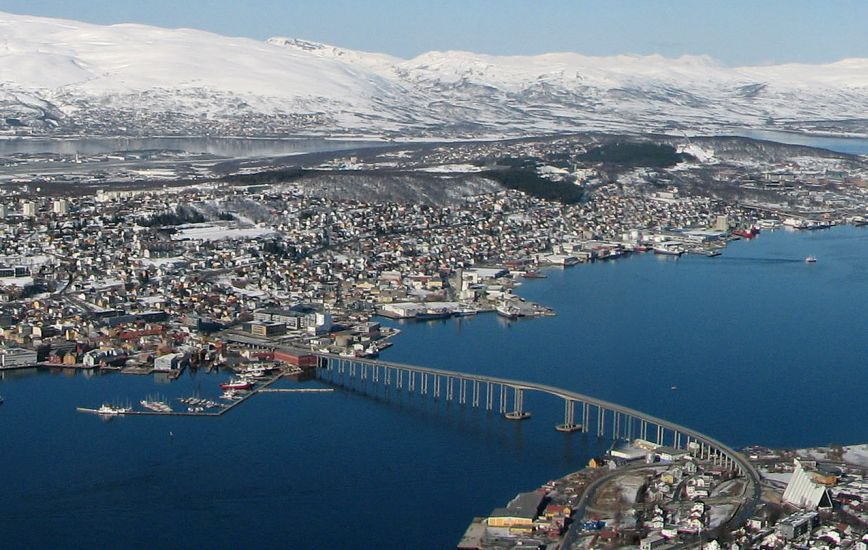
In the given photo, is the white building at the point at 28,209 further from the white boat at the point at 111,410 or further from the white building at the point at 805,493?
the white building at the point at 805,493

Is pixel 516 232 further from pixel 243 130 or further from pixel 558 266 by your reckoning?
pixel 243 130

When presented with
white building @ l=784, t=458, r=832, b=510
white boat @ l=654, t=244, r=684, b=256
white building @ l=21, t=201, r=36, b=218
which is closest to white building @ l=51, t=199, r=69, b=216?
white building @ l=21, t=201, r=36, b=218

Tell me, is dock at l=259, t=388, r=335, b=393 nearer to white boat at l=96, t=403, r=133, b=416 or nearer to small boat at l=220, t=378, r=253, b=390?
small boat at l=220, t=378, r=253, b=390

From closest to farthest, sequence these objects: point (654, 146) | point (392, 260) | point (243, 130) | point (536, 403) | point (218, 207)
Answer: point (536, 403) → point (392, 260) → point (218, 207) → point (654, 146) → point (243, 130)

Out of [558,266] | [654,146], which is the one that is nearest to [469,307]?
[558,266]

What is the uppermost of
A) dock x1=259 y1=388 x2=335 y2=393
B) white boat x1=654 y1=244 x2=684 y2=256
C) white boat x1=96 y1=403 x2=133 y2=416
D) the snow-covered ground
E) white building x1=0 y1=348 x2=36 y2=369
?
white boat x1=96 y1=403 x2=133 y2=416

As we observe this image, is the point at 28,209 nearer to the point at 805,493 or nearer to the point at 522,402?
the point at 522,402
